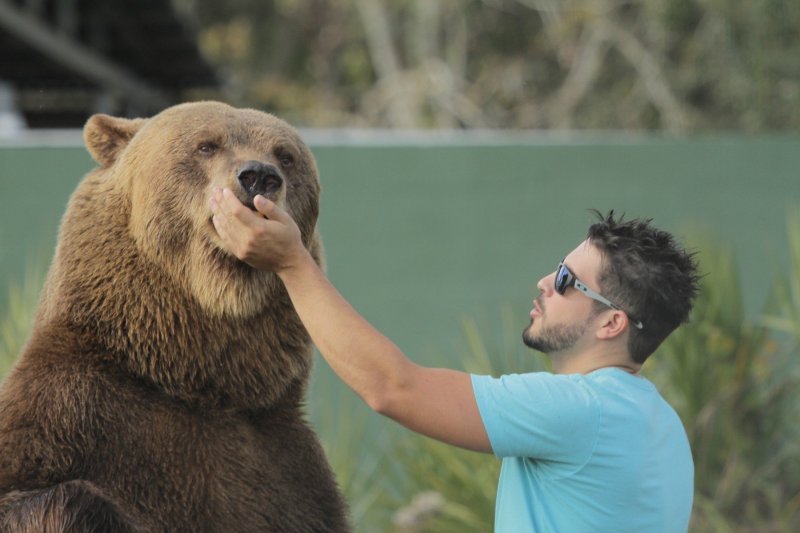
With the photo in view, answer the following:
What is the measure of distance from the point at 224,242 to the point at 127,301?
327 mm

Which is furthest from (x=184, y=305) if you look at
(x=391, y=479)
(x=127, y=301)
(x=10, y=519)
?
Answer: (x=391, y=479)

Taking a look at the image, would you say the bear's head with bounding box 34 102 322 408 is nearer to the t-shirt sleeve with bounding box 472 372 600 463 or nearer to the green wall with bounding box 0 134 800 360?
the t-shirt sleeve with bounding box 472 372 600 463

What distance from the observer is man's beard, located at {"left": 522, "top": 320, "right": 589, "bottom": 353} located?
2.44 m

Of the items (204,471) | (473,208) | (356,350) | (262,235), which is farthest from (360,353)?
(473,208)

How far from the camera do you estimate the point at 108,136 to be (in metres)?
2.97

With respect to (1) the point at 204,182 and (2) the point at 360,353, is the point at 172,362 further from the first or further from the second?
(2) the point at 360,353

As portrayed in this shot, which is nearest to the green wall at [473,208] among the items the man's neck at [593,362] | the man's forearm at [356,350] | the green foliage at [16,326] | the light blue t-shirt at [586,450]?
the green foliage at [16,326]

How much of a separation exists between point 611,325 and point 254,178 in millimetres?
806

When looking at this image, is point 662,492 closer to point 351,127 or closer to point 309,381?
point 309,381

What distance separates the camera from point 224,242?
248cm

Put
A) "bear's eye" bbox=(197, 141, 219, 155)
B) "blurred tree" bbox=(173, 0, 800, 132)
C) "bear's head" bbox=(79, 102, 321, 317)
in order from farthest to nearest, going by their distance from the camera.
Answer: "blurred tree" bbox=(173, 0, 800, 132)
"bear's eye" bbox=(197, 141, 219, 155)
"bear's head" bbox=(79, 102, 321, 317)

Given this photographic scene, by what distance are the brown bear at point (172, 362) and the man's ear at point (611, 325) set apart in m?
0.74

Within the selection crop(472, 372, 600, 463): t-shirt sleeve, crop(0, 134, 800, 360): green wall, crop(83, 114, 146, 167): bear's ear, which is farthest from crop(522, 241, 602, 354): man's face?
crop(0, 134, 800, 360): green wall

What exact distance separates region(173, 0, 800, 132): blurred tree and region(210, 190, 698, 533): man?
44.9ft
